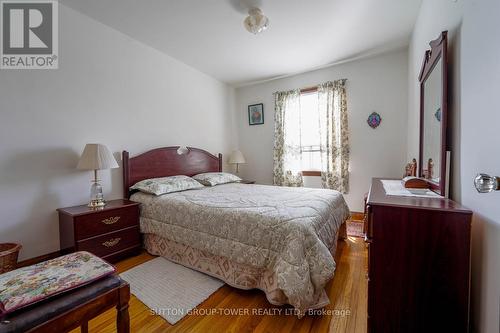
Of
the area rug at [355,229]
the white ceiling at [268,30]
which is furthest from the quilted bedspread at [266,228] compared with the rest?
the white ceiling at [268,30]

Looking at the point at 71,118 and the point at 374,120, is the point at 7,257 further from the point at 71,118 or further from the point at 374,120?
the point at 374,120

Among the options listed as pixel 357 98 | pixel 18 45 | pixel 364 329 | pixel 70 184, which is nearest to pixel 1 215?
pixel 70 184

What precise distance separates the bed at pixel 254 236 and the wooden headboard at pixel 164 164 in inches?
1.0

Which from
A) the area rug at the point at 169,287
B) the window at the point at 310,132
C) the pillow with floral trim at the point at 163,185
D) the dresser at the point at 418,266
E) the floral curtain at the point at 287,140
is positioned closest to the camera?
the dresser at the point at 418,266

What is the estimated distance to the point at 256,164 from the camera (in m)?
4.49

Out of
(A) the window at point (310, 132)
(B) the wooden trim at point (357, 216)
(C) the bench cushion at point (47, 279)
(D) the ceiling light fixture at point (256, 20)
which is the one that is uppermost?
(D) the ceiling light fixture at point (256, 20)

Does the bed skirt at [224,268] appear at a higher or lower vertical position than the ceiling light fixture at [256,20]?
lower

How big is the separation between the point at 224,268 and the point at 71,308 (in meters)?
1.09

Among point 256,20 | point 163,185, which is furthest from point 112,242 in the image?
point 256,20

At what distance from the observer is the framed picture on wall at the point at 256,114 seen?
14.2 feet

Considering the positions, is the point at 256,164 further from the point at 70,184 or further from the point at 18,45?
the point at 18,45

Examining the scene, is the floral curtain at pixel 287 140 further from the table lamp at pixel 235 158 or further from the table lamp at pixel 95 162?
the table lamp at pixel 95 162

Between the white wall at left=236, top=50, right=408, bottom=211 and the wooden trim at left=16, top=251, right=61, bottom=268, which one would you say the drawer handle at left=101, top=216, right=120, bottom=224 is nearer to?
the wooden trim at left=16, top=251, right=61, bottom=268

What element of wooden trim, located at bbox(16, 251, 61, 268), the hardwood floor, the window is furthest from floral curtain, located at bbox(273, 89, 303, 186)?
wooden trim, located at bbox(16, 251, 61, 268)
